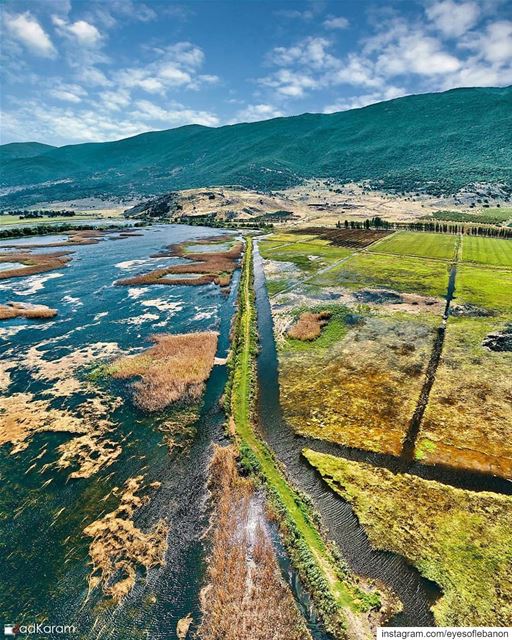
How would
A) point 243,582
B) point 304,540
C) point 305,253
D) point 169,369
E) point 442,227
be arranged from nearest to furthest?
point 243,582 → point 304,540 → point 169,369 → point 305,253 → point 442,227

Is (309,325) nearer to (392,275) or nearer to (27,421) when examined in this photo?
(27,421)

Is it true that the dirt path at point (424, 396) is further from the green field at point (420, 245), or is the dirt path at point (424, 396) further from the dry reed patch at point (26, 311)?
the dry reed patch at point (26, 311)

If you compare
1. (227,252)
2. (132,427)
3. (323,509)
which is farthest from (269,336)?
(227,252)

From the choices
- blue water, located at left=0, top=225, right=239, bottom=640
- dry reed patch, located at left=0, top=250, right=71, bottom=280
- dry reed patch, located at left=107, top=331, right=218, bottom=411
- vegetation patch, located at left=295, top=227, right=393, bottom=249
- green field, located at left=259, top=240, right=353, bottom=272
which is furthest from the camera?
vegetation patch, located at left=295, top=227, right=393, bottom=249

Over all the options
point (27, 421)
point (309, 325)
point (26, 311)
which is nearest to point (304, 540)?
point (27, 421)

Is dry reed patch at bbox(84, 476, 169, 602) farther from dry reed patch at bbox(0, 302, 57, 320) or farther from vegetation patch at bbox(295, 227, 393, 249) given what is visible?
vegetation patch at bbox(295, 227, 393, 249)

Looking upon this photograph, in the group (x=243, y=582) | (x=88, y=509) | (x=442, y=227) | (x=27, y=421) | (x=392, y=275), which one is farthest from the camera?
(x=442, y=227)

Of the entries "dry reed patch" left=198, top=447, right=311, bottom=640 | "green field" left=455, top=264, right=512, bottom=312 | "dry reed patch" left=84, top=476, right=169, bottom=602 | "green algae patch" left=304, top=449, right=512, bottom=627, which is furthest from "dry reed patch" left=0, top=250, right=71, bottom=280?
"green field" left=455, top=264, right=512, bottom=312
